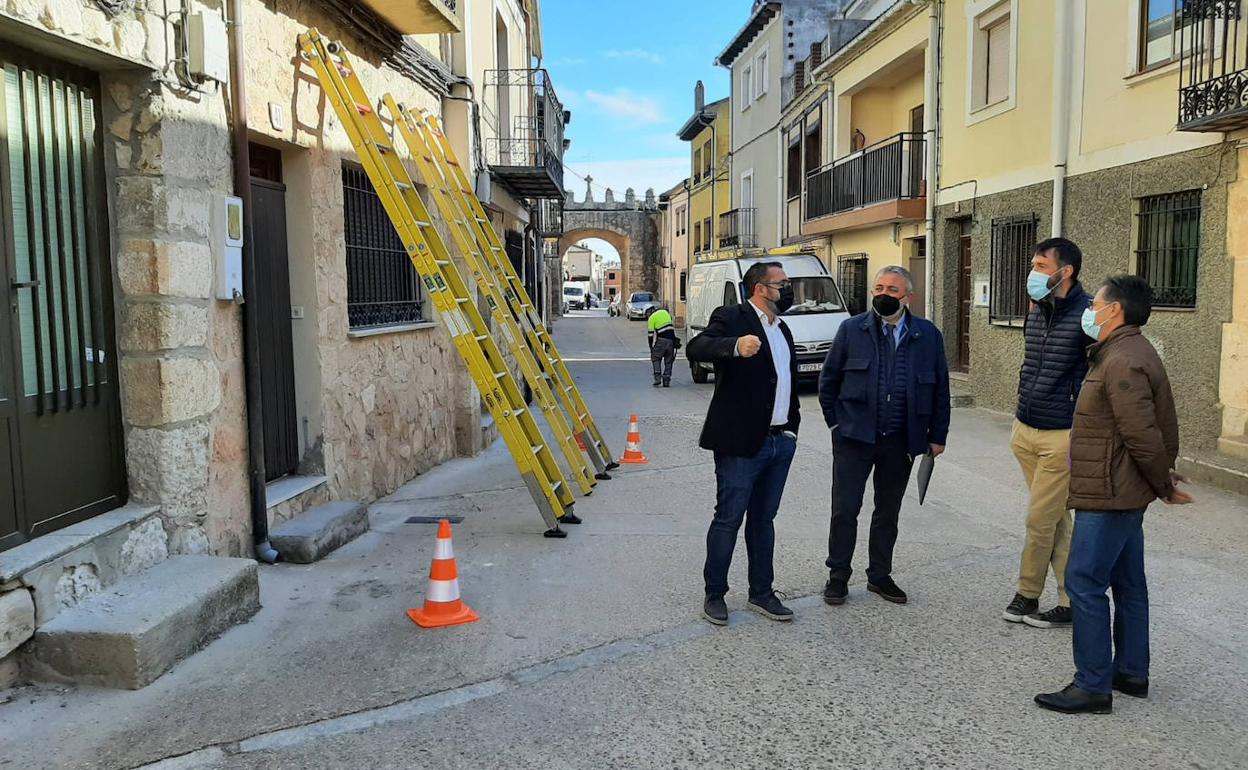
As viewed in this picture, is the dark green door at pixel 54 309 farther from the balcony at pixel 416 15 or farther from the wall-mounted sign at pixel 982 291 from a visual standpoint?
the wall-mounted sign at pixel 982 291

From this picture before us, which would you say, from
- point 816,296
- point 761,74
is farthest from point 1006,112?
point 761,74

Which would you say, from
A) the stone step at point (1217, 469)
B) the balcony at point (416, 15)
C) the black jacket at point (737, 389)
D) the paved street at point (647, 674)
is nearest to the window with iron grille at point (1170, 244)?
the stone step at point (1217, 469)

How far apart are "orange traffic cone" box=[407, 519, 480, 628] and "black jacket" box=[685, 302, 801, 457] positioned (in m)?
1.39

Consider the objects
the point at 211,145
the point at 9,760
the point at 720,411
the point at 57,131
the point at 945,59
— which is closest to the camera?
the point at 9,760

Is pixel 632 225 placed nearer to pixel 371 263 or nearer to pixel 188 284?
pixel 371 263

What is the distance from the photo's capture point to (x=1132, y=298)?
11.6ft

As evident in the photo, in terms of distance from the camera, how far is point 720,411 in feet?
14.7

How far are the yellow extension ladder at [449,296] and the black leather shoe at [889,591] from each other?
2164 mm

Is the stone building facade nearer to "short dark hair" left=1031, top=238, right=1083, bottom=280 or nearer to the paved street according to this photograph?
the paved street

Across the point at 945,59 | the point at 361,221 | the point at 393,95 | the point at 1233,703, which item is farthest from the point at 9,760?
the point at 945,59

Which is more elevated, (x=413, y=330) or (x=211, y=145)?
(x=211, y=145)

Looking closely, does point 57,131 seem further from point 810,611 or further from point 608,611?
point 810,611

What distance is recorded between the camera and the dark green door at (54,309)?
12.5ft

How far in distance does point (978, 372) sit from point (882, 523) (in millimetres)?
8892
